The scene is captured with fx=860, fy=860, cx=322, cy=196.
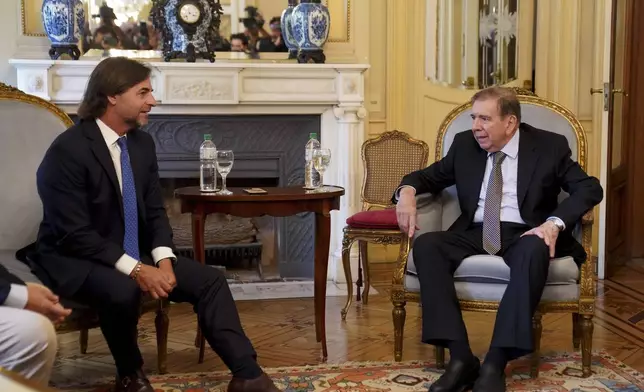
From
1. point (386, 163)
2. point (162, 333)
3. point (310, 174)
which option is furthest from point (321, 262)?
point (386, 163)

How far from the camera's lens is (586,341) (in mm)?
3078

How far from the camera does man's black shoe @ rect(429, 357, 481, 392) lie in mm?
2854

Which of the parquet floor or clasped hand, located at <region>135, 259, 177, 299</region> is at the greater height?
clasped hand, located at <region>135, 259, 177, 299</region>

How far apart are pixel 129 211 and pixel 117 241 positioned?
107 millimetres

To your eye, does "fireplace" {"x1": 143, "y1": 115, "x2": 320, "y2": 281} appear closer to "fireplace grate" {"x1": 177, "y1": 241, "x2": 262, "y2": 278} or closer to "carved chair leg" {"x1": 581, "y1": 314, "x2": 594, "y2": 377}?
"fireplace grate" {"x1": 177, "y1": 241, "x2": 262, "y2": 278}

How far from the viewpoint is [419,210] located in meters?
3.37

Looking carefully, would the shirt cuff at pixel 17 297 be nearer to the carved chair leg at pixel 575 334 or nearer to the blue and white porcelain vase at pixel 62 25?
the carved chair leg at pixel 575 334

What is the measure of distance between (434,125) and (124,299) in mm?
3172

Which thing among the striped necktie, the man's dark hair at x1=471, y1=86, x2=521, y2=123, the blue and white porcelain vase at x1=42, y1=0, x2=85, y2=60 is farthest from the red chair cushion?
the blue and white porcelain vase at x1=42, y1=0, x2=85, y2=60

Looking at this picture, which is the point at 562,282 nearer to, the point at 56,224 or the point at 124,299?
the point at 124,299

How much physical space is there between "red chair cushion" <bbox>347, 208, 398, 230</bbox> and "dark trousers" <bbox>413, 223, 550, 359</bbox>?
89 cm

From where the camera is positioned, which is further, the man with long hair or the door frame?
the door frame

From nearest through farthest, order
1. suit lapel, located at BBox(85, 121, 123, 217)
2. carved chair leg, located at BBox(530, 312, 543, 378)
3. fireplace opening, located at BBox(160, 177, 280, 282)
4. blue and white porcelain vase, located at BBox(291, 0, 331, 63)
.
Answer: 1. suit lapel, located at BBox(85, 121, 123, 217)
2. carved chair leg, located at BBox(530, 312, 543, 378)
3. blue and white porcelain vase, located at BBox(291, 0, 331, 63)
4. fireplace opening, located at BBox(160, 177, 280, 282)

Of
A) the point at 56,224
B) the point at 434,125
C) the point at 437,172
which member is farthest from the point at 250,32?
the point at 56,224
